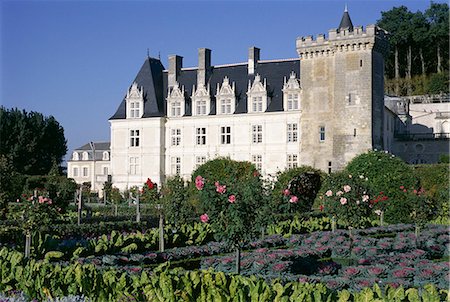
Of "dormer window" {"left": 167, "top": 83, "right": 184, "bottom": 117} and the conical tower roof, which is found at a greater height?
the conical tower roof

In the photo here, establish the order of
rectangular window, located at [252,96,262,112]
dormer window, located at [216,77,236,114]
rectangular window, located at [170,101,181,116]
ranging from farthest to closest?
rectangular window, located at [170,101,181,116] → dormer window, located at [216,77,236,114] → rectangular window, located at [252,96,262,112]

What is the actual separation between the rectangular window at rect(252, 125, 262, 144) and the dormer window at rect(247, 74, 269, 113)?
3.26 ft

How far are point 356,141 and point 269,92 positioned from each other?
20.8ft

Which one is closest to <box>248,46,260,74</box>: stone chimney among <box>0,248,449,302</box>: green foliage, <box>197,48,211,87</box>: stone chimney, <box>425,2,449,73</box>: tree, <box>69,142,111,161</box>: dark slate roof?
<box>197,48,211,87</box>: stone chimney

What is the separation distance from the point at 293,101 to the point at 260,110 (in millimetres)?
2155

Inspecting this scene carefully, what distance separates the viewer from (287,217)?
2544cm

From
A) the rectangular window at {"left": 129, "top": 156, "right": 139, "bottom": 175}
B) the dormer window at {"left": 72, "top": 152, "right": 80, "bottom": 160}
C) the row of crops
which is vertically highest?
the dormer window at {"left": 72, "top": 152, "right": 80, "bottom": 160}

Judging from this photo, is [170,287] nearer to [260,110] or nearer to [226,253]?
[226,253]

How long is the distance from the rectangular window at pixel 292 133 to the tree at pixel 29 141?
2134 centimetres

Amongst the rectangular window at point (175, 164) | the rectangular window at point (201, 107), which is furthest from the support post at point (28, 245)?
the rectangular window at point (175, 164)

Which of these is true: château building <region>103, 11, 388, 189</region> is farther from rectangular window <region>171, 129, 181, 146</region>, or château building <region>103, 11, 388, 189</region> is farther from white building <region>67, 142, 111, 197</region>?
white building <region>67, 142, 111, 197</region>

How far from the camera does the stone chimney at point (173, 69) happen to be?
44562 mm

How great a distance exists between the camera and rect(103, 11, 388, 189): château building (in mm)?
38375

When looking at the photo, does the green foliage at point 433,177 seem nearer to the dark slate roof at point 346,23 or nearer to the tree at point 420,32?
the dark slate roof at point 346,23
